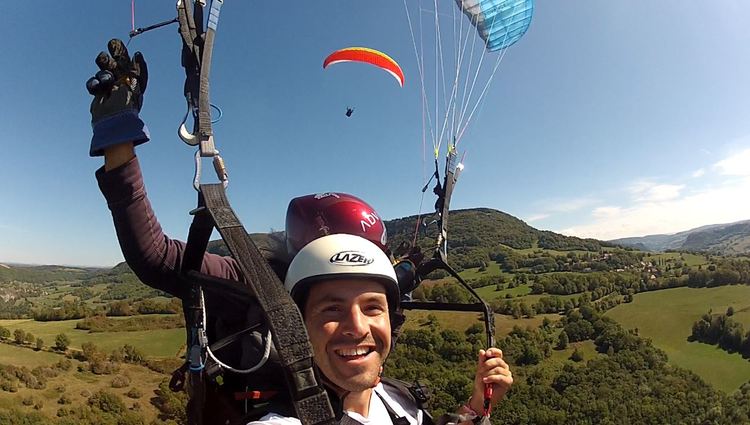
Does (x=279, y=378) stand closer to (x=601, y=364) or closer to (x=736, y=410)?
(x=736, y=410)

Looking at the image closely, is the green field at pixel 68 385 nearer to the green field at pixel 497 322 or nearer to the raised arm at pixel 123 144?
the green field at pixel 497 322

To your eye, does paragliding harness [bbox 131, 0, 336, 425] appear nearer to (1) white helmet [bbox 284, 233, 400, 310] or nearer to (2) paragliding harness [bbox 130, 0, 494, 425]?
(2) paragliding harness [bbox 130, 0, 494, 425]

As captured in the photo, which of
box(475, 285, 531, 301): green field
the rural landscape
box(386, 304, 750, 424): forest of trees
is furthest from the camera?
box(475, 285, 531, 301): green field

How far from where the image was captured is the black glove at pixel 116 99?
121cm

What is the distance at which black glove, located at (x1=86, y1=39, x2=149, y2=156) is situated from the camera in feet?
3.98

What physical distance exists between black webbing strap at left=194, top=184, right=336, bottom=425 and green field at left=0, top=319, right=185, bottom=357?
224 feet

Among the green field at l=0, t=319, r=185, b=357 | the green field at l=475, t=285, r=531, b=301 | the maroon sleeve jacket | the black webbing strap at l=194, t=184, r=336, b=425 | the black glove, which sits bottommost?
the green field at l=0, t=319, r=185, b=357

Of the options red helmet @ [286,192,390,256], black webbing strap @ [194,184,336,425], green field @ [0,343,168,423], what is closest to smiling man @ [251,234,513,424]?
black webbing strap @ [194,184,336,425]

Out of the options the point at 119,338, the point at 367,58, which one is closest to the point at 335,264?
the point at 367,58

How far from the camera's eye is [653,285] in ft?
302

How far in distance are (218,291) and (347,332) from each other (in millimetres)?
371

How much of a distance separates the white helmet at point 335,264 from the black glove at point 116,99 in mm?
569

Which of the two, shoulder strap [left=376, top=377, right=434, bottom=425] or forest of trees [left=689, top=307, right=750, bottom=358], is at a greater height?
shoulder strap [left=376, top=377, right=434, bottom=425]

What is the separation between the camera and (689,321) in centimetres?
7119
